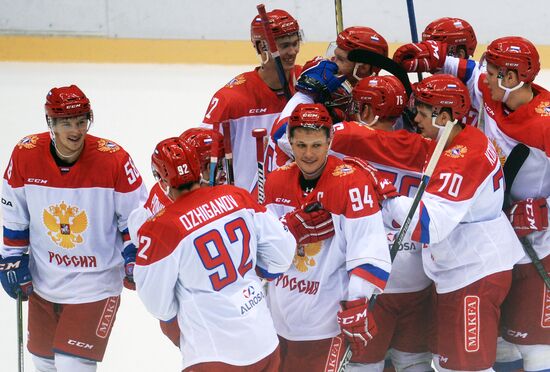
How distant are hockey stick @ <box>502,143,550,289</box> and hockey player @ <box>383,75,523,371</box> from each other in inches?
4.7

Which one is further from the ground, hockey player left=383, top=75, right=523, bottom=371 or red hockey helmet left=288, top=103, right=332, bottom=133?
red hockey helmet left=288, top=103, right=332, bottom=133

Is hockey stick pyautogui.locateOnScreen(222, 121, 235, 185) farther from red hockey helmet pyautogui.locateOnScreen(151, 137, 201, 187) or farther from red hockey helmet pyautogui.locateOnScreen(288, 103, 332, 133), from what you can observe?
red hockey helmet pyautogui.locateOnScreen(151, 137, 201, 187)

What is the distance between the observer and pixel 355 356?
3.40 metres

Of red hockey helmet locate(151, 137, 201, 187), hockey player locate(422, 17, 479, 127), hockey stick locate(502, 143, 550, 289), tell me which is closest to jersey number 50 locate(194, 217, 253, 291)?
red hockey helmet locate(151, 137, 201, 187)

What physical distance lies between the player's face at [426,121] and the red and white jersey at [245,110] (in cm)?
90

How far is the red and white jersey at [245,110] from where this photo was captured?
4.09 metres

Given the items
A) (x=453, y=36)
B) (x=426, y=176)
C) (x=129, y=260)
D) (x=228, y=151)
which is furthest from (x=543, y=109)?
(x=129, y=260)

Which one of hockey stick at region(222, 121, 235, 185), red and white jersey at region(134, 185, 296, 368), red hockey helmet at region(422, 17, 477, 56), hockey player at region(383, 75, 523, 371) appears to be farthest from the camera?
red hockey helmet at region(422, 17, 477, 56)

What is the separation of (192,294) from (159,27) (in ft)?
22.0

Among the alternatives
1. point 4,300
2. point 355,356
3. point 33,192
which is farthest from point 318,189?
point 4,300

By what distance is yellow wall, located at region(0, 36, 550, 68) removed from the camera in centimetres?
921

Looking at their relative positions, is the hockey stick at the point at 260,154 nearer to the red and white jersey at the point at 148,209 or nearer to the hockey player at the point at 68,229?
the hockey player at the point at 68,229

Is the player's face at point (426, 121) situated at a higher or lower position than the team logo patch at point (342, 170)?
higher

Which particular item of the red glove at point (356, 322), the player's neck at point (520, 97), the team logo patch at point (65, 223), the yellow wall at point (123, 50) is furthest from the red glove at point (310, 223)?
the yellow wall at point (123, 50)
